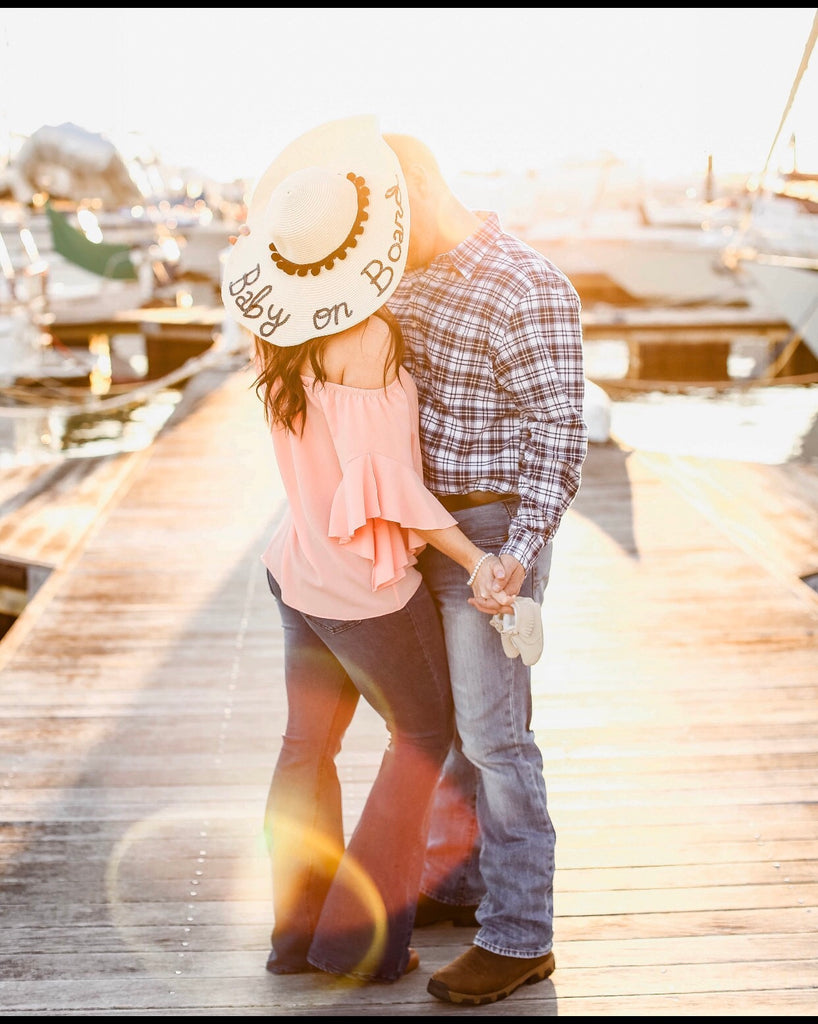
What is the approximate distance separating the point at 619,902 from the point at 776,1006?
427mm

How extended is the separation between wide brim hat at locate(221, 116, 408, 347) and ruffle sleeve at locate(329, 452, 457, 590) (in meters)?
0.25

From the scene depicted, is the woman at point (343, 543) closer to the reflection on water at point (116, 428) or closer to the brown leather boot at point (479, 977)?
the brown leather boot at point (479, 977)

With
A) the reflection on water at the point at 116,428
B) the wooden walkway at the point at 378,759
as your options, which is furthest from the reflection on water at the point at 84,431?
the wooden walkway at the point at 378,759

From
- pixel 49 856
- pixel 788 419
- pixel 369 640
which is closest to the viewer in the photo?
pixel 369 640

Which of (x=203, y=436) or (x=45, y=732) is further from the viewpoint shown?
(x=203, y=436)

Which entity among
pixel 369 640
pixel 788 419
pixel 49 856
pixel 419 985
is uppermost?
pixel 369 640

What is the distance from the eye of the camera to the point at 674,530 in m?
5.37

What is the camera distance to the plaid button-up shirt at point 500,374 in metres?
1.83

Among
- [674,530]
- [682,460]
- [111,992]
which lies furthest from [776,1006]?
[682,460]

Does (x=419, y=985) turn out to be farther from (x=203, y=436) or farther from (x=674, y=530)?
(x=203, y=436)

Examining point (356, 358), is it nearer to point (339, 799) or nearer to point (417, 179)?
point (417, 179)

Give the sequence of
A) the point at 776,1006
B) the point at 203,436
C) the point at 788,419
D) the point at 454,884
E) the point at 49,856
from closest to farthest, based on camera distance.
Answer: the point at 776,1006 < the point at 454,884 < the point at 49,856 < the point at 203,436 < the point at 788,419

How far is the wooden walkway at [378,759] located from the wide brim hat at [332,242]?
0.42m

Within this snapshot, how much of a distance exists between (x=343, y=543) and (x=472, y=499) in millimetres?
280
